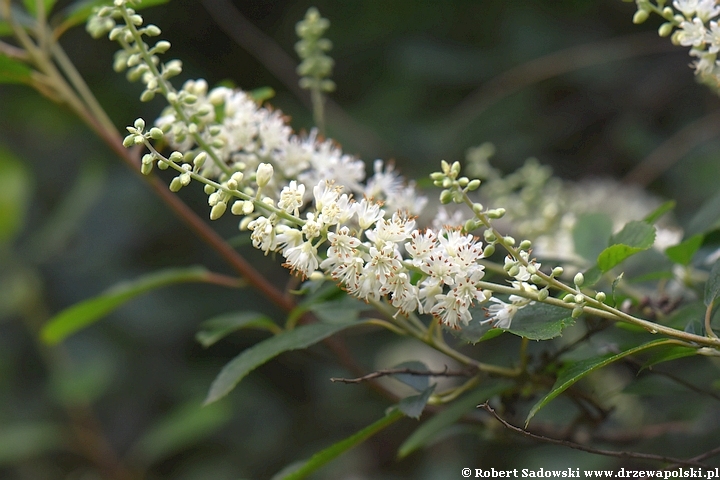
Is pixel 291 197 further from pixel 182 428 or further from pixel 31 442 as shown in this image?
pixel 31 442

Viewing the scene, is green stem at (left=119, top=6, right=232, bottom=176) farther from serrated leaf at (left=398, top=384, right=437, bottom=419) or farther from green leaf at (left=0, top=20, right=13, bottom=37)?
green leaf at (left=0, top=20, right=13, bottom=37)

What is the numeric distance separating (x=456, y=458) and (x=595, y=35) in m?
2.12

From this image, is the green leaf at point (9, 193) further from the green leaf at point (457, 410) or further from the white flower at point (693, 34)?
the white flower at point (693, 34)

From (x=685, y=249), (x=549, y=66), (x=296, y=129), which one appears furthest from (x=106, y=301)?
(x=549, y=66)

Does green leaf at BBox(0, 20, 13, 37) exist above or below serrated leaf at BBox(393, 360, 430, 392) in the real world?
above

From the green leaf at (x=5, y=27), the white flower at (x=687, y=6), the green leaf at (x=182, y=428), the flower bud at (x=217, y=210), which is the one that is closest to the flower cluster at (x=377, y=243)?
the flower bud at (x=217, y=210)

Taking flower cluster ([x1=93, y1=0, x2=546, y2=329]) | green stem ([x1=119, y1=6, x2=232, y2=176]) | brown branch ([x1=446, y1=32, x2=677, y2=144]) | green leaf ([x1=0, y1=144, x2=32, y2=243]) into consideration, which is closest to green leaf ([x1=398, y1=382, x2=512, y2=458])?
flower cluster ([x1=93, y1=0, x2=546, y2=329])

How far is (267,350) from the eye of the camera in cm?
124

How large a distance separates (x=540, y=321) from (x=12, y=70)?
129cm

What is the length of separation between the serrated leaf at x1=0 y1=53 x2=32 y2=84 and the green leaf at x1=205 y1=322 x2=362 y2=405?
2.82 feet

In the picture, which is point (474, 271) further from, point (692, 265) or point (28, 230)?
point (28, 230)

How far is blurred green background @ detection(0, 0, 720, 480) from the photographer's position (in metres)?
3.12

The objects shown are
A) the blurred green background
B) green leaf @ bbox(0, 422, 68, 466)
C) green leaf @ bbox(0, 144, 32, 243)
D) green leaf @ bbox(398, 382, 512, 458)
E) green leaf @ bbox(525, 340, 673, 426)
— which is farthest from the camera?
the blurred green background

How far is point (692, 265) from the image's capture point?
1.52 metres
